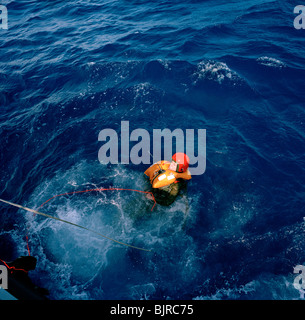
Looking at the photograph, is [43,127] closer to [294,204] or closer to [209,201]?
[209,201]

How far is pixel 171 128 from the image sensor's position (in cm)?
1014

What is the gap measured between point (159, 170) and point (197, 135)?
3.19 metres

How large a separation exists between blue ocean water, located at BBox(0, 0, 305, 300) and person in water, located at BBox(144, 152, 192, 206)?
0.70 meters

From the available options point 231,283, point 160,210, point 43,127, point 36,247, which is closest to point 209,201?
point 160,210

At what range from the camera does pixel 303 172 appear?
26.8ft

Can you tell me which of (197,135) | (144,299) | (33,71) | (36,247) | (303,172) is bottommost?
(144,299)

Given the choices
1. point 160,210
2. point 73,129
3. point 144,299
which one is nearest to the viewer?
point 144,299

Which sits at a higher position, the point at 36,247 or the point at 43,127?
the point at 43,127
